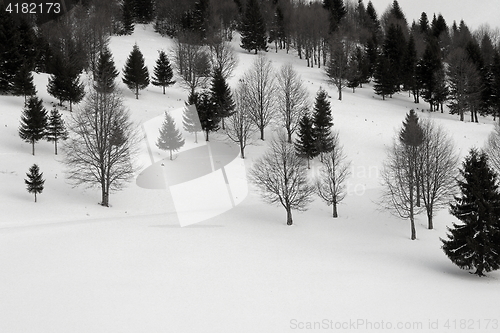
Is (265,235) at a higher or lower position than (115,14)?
lower

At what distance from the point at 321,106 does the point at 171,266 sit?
25363 mm

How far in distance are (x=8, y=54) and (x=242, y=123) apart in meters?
26.6

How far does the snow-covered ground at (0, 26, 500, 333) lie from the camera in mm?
11711

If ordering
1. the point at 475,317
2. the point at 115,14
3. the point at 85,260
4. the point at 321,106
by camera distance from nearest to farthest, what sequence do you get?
the point at 475,317, the point at 85,260, the point at 321,106, the point at 115,14

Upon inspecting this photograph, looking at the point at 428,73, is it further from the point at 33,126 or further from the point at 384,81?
the point at 33,126

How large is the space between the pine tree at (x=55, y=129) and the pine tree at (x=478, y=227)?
28.7m

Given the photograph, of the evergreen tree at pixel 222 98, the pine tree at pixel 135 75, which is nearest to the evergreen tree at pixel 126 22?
the pine tree at pixel 135 75

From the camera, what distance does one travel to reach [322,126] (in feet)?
117

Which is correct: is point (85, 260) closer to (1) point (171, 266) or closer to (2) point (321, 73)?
(1) point (171, 266)

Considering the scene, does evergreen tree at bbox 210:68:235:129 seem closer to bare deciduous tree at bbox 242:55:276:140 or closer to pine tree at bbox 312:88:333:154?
bare deciduous tree at bbox 242:55:276:140

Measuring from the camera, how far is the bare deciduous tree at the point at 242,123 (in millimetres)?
35575

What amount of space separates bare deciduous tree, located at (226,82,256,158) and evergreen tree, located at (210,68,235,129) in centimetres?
88

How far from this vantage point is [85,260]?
15.6 metres

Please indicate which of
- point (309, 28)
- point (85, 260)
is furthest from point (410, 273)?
point (309, 28)
